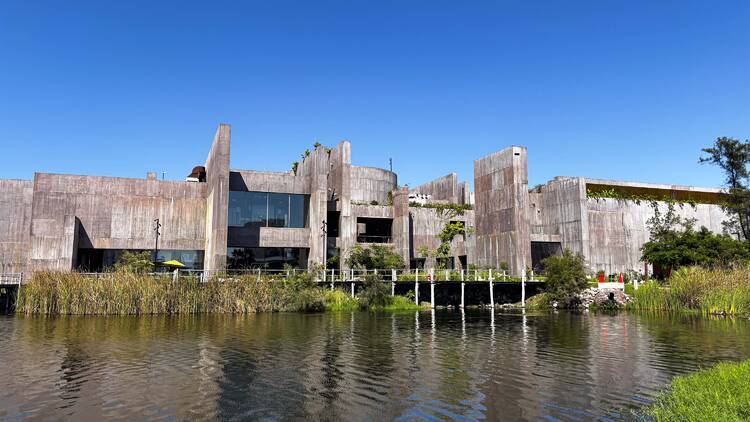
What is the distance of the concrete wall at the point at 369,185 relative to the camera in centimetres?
6631

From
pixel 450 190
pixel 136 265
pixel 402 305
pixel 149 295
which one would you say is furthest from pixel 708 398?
pixel 450 190

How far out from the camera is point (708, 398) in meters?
9.77

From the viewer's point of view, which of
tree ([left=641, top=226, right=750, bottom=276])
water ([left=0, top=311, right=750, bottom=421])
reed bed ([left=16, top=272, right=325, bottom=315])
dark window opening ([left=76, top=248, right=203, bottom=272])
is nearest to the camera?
water ([left=0, top=311, right=750, bottom=421])

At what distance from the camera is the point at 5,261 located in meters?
42.6

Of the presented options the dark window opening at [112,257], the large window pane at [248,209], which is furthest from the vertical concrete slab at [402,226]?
the dark window opening at [112,257]

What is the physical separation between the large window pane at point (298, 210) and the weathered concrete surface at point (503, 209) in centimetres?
1532

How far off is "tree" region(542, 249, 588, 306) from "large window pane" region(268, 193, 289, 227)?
72.0ft

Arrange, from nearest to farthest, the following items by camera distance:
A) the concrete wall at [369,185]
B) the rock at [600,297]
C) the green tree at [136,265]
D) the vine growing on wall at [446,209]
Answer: the green tree at [136,265] < the rock at [600,297] < the vine growing on wall at [446,209] < the concrete wall at [369,185]

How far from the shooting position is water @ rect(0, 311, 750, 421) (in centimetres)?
1095

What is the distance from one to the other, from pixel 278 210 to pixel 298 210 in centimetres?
173

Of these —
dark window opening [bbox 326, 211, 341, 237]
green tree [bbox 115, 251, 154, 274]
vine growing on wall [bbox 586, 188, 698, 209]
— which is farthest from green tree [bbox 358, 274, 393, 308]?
vine growing on wall [bbox 586, 188, 698, 209]

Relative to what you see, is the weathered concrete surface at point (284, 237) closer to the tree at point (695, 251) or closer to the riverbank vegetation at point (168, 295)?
the riverbank vegetation at point (168, 295)

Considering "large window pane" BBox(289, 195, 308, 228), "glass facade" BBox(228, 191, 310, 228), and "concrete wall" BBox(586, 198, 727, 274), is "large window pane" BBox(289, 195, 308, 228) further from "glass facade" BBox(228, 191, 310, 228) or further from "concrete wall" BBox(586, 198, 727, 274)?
"concrete wall" BBox(586, 198, 727, 274)

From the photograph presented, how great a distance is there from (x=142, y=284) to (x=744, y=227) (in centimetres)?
5272
